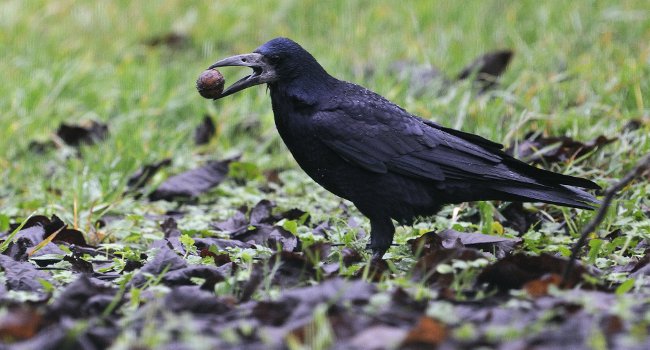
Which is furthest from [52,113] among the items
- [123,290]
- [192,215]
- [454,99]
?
[123,290]

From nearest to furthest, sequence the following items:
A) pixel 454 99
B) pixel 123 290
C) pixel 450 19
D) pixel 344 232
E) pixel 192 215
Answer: pixel 123 290 → pixel 344 232 → pixel 192 215 → pixel 454 99 → pixel 450 19

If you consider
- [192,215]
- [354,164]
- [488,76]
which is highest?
[488,76]

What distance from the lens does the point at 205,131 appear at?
6496 millimetres

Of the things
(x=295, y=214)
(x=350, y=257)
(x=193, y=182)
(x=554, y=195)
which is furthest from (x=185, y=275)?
(x=193, y=182)

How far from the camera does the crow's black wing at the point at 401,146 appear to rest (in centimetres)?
422

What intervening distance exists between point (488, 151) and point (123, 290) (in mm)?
1967

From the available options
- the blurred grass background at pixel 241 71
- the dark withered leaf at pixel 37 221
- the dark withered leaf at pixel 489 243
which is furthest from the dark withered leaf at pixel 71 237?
the dark withered leaf at pixel 489 243

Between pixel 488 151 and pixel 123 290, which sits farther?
pixel 488 151

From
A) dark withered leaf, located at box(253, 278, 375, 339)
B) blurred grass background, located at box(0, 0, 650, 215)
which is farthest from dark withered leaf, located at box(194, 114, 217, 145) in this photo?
dark withered leaf, located at box(253, 278, 375, 339)

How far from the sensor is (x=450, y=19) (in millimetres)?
8148

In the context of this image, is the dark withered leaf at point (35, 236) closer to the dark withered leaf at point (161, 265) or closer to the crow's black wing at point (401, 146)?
the dark withered leaf at point (161, 265)

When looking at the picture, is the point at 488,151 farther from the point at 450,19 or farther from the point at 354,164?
the point at 450,19

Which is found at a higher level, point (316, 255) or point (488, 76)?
point (488, 76)

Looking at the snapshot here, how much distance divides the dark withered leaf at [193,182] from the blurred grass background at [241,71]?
0.28 meters
